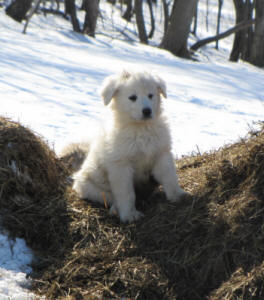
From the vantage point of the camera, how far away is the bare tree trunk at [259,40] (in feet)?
60.2

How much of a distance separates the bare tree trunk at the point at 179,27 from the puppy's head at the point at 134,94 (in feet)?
37.9

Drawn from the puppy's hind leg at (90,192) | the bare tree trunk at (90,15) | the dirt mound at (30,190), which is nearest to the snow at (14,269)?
the dirt mound at (30,190)

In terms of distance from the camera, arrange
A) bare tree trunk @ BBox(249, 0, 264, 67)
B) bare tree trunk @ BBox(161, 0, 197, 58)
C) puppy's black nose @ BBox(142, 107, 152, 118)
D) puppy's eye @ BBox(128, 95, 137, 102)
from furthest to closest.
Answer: bare tree trunk @ BBox(249, 0, 264, 67) < bare tree trunk @ BBox(161, 0, 197, 58) < puppy's eye @ BBox(128, 95, 137, 102) < puppy's black nose @ BBox(142, 107, 152, 118)

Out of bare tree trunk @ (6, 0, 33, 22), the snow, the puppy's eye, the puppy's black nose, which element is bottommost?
the snow

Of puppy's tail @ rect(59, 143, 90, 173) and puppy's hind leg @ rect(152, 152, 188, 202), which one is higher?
puppy's hind leg @ rect(152, 152, 188, 202)

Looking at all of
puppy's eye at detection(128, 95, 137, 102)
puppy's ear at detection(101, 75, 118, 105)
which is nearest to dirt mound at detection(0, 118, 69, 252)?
puppy's ear at detection(101, 75, 118, 105)

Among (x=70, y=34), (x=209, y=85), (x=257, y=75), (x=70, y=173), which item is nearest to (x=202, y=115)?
(x=209, y=85)

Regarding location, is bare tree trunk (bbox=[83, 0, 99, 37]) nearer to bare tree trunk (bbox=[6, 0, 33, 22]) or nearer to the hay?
bare tree trunk (bbox=[6, 0, 33, 22])

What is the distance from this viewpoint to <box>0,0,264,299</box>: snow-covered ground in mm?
6233

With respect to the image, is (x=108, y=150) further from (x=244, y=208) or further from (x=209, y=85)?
(x=209, y=85)

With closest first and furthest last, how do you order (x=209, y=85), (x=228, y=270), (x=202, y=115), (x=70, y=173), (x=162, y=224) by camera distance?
(x=228, y=270), (x=162, y=224), (x=70, y=173), (x=202, y=115), (x=209, y=85)

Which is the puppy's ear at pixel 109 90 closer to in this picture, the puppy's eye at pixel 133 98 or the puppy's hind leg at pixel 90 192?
the puppy's eye at pixel 133 98

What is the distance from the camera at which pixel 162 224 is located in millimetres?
3848

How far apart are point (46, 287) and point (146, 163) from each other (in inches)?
54.9
